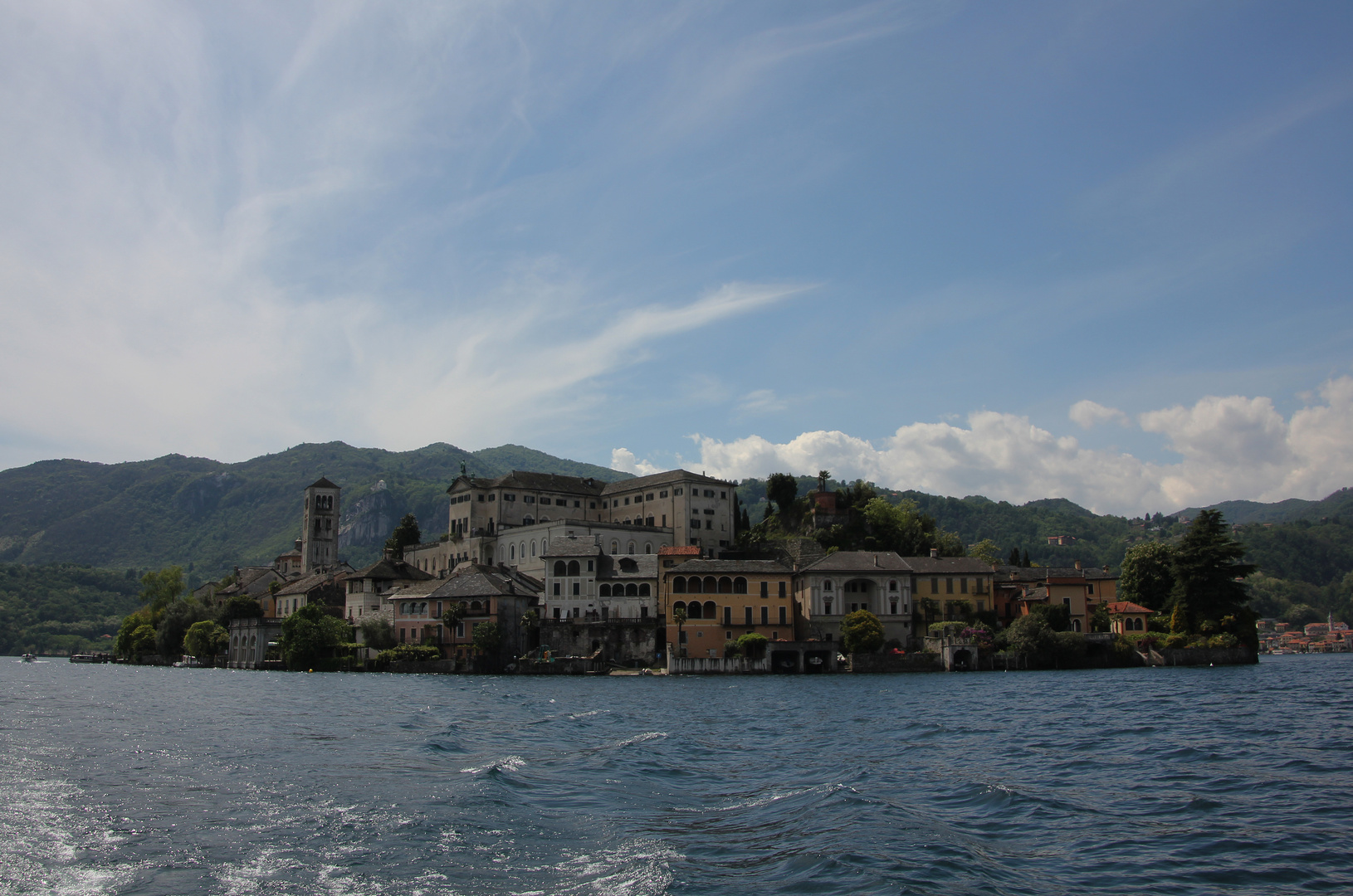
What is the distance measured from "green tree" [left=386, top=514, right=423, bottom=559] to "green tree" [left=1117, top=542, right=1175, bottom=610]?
8082 cm

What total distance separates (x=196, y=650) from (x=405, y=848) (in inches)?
4055

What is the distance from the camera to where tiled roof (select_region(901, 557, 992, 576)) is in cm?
8344

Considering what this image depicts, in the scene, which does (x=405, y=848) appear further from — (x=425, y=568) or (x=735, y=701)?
(x=425, y=568)

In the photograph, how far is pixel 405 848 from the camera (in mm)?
16953

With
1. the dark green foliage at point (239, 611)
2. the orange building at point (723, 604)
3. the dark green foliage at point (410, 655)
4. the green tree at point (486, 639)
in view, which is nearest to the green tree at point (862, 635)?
the orange building at point (723, 604)

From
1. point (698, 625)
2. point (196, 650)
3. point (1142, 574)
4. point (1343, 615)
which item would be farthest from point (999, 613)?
point (1343, 615)

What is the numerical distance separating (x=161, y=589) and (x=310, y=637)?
160 feet

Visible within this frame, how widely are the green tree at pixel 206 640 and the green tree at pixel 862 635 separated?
6768cm

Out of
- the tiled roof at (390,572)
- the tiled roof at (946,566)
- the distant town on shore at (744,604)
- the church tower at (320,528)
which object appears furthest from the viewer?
the church tower at (320,528)

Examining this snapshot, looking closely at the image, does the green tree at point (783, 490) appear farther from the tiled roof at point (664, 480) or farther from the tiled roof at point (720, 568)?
the tiled roof at point (720, 568)

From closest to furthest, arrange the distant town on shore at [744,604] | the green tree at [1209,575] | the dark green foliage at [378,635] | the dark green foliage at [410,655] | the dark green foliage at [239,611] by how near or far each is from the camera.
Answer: the distant town on shore at [744,604] < the green tree at [1209,575] < the dark green foliage at [410,655] < the dark green foliage at [378,635] < the dark green foliage at [239,611]

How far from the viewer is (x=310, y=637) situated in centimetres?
9062

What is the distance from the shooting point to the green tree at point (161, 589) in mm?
126250

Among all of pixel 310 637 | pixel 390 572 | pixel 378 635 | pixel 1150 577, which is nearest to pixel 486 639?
pixel 378 635
